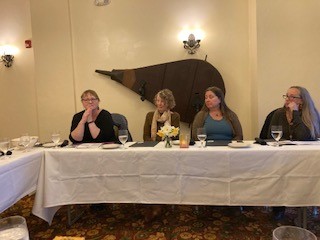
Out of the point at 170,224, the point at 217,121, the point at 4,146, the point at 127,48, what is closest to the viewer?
the point at 4,146

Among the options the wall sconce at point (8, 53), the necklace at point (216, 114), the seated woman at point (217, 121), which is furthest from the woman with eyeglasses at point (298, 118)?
the wall sconce at point (8, 53)

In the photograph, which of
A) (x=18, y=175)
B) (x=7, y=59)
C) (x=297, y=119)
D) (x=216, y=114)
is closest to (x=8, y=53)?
(x=7, y=59)

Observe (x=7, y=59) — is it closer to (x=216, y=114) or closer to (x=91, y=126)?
(x=91, y=126)

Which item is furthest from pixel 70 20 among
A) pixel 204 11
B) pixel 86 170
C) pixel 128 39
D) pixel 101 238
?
pixel 101 238

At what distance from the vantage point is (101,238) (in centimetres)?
194

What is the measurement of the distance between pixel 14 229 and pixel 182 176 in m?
1.25

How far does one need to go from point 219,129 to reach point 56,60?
2.43 meters

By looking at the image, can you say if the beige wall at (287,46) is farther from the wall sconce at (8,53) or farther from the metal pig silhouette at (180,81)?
the wall sconce at (8,53)

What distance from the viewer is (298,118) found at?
2.13 m

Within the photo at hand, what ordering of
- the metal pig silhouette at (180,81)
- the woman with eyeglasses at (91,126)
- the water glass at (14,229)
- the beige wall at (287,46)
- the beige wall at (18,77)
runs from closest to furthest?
the water glass at (14,229) → the woman with eyeglasses at (91,126) → the beige wall at (287,46) → the metal pig silhouette at (180,81) → the beige wall at (18,77)

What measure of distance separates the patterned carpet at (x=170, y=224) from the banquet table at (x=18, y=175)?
1.72 feet

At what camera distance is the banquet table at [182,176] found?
1.67 meters

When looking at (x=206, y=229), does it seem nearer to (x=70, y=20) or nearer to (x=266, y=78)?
(x=266, y=78)

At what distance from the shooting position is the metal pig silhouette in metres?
3.31
